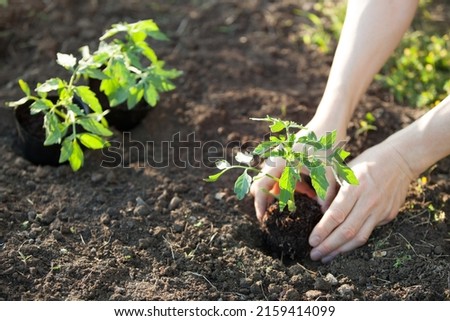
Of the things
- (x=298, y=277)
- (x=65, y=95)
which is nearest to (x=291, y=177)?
(x=298, y=277)

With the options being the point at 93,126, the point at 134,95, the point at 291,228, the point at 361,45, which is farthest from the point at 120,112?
the point at 361,45

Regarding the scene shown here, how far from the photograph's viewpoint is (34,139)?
2881mm

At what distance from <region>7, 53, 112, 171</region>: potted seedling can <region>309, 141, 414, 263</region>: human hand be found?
33.5 inches

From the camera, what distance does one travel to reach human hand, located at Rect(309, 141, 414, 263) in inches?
100.0

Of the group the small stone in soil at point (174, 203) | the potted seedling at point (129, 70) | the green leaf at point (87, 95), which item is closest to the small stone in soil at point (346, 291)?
the small stone in soil at point (174, 203)

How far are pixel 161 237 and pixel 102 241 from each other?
0.21m

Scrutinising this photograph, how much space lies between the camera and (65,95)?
264cm

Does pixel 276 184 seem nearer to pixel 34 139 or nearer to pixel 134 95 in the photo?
pixel 134 95

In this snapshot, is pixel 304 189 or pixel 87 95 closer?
pixel 87 95

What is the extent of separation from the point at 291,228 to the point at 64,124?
0.90 m

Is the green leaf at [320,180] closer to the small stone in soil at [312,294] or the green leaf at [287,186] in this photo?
the green leaf at [287,186]

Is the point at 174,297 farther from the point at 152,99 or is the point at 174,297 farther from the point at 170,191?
the point at 152,99

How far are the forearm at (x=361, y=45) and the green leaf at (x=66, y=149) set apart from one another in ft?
3.00

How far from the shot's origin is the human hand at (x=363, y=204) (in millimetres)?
2539
